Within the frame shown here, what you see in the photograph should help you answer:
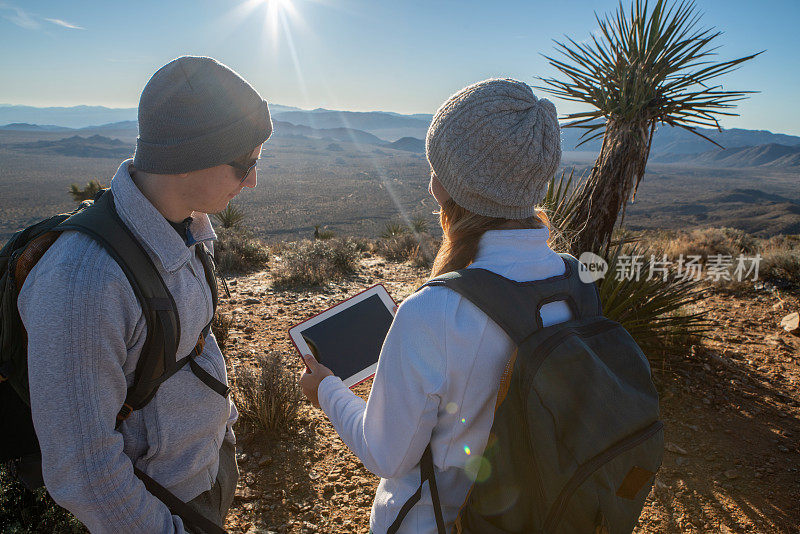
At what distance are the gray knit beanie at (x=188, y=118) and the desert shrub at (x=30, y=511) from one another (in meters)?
1.75

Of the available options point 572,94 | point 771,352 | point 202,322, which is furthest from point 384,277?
point 202,322

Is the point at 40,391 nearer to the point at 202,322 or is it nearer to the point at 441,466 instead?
the point at 202,322

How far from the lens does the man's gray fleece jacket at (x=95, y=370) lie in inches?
36.4

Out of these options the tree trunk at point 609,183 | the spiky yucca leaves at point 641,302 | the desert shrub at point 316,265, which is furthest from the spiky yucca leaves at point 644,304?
the desert shrub at point 316,265

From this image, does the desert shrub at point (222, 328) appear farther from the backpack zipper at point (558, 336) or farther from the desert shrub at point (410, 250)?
the desert shrub at point (410, 250)

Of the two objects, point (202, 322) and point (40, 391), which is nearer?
point (40, 391)

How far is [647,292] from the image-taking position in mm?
3836

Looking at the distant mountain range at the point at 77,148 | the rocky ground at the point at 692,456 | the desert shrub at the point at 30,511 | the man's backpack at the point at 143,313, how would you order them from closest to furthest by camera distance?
the man's backpack at the point at 143,313
the desert shrub at the point at 30,511
the rocky ground at the point at 692,456
the distant mountain range at the point at 77,148

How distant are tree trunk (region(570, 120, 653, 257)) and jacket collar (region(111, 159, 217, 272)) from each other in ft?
12.9

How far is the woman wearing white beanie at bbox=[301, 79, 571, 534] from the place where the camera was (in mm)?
929

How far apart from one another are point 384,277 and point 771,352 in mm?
5331

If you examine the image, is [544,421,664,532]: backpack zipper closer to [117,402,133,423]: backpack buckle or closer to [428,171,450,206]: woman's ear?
[428,171,450,206]: woman's ear

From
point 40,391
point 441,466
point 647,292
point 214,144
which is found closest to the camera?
point 40,391

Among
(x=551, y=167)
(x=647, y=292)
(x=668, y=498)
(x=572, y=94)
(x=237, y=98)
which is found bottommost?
(x=668, y=498)
